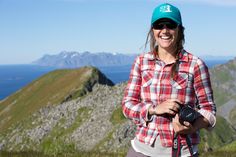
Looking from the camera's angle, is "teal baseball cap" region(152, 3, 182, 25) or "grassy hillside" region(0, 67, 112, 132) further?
"grassy hillside" region(0, 67, 112, 132)

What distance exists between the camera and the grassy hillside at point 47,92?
360 ft

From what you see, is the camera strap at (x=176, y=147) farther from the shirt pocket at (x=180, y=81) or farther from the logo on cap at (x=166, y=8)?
the logo on cap at (x=166, y=8)

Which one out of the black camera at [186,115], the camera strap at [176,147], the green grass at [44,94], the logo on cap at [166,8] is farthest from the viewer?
the green grass at [44,94]

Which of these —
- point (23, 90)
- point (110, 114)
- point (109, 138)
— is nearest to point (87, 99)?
point (110, 114)

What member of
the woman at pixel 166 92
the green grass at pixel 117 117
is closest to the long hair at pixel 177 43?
the woman at pixel 166 92

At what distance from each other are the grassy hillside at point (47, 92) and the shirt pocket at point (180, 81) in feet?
321

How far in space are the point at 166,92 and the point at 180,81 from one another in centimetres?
25

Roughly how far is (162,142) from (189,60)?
48.6 inches

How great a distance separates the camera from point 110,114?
58719 mm

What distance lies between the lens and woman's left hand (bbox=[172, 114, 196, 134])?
17.4 ft

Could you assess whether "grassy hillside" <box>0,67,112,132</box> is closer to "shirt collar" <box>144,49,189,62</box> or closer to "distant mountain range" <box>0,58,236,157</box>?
"distant mountain range" <box>0,58,236,157</box>

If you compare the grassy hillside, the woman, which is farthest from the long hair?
the grassy hillside

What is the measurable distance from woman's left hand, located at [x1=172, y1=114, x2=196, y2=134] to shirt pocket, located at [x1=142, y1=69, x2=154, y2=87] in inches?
A: 28.6

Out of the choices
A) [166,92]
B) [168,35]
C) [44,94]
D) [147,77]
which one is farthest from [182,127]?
[44,94]
